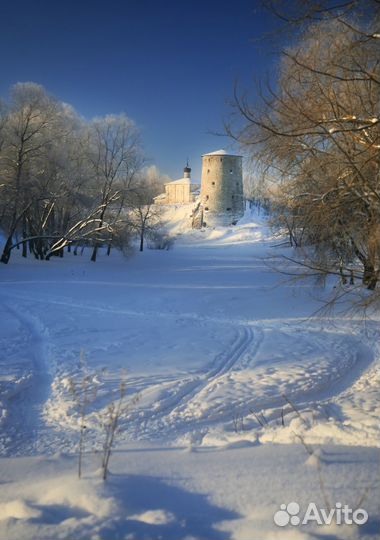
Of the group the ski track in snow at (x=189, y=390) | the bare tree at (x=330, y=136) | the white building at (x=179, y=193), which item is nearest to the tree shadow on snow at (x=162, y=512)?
the ski track in snow at (x=189, y=390)

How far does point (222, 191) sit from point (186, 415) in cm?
5829

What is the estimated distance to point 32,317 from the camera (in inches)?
408

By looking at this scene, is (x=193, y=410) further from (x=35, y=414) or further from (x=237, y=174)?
(x=237, y=174)

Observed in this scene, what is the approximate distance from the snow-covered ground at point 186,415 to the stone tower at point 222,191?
47.8 m

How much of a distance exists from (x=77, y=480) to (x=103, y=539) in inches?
25.5

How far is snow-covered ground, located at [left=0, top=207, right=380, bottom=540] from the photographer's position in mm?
2121

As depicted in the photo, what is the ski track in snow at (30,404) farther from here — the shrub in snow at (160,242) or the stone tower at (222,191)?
the stone tower at (222,191)

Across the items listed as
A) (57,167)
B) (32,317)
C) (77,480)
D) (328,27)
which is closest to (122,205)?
(57,167)

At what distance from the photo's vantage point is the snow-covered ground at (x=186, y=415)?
212 cm

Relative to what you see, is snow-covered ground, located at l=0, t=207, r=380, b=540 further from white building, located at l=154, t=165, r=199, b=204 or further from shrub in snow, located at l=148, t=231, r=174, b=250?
white building, located at l=154, t=165, r=199, b=204

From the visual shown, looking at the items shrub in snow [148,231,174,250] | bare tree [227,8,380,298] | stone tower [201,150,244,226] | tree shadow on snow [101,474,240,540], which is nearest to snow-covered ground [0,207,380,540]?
tree shadow on snow [101,474,240,540]

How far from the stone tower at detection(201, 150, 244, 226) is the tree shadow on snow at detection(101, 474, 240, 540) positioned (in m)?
58.8

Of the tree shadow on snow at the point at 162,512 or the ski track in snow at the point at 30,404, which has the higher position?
the tree shadow on snow at the point at 162,512

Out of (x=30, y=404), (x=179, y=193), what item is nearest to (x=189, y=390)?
(x=30, y=404)
